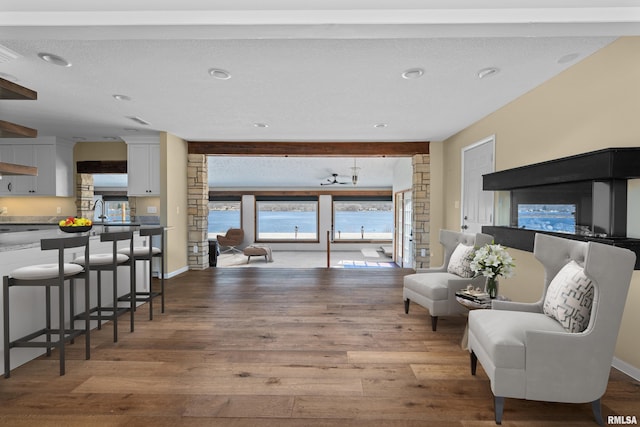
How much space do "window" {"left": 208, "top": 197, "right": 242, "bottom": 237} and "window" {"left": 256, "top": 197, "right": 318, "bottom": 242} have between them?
30.7 inches

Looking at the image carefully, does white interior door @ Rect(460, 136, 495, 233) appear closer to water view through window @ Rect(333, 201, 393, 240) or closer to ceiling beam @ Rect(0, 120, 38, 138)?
ceiling beam @ Rect(0, 120, 38, 138)

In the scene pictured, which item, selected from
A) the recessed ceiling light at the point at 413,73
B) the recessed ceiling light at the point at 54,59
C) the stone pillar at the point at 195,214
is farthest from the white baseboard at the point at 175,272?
the recessed ceiling light at the point at 413,73

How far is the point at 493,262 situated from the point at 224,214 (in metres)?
11.0

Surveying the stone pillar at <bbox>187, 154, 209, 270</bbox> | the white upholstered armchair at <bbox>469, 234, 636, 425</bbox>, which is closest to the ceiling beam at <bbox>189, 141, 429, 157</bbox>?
the stone pillar at <bbox>187, 154, 209, 270</bbox>

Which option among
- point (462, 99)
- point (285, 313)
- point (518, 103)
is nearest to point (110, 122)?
point (285, 313)

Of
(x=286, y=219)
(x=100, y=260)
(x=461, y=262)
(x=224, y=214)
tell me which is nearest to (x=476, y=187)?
(x=461, y=262)

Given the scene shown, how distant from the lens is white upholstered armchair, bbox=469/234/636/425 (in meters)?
1.60

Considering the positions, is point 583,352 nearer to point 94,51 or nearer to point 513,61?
point 513,61

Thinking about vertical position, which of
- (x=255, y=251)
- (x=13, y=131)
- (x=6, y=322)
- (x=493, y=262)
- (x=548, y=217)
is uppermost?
(x=13, y=131)

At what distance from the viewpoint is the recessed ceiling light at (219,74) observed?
2.80 metres

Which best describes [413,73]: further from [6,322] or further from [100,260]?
[6,322]

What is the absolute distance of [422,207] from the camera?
19.3 feet

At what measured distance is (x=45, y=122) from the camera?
4578 mm

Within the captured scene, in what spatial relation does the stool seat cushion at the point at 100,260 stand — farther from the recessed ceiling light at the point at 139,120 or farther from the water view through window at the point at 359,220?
the water view through window at the point at 359,220
